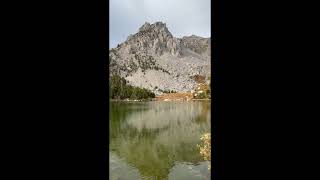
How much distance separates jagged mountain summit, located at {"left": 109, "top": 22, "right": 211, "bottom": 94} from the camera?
421ft

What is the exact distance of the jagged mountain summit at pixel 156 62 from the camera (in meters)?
128

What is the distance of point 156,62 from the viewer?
149 meters
